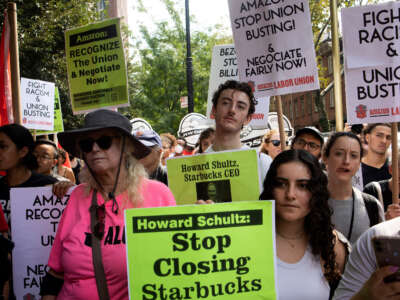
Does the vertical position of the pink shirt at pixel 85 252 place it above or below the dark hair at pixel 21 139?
below

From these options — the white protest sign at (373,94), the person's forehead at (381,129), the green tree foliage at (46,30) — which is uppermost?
the green tree foliage at (46,30)

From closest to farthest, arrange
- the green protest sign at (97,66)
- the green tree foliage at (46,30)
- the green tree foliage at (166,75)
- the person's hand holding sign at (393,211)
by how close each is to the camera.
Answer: the person's hand holding sign at (393,211) < the green protest sign at (97,66) < the green tree foliage at (46,30) < the green tree foliage at (166,75)

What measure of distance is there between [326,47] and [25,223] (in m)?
39.6

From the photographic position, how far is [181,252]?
209 centimetres

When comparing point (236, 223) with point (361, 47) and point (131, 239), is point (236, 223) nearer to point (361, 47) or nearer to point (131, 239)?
point (131, 239)

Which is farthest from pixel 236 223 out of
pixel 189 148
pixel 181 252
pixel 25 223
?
pixel 189 148

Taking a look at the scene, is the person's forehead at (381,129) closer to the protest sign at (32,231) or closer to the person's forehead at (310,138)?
the person's forehead at (310,138)

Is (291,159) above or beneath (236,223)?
above

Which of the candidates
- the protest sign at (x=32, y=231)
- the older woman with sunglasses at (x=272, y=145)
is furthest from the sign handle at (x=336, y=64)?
the protest sign at (x=32, y=231)

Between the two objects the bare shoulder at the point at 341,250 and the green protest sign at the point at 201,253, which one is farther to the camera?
the bare shoulder at the point at 341,250

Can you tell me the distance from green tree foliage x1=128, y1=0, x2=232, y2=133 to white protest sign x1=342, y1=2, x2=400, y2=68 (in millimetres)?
18932

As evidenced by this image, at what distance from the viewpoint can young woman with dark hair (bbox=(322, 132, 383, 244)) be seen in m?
2.89

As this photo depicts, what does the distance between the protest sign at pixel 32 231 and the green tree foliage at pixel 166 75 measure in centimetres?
1925

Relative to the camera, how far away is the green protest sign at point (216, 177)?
2.93 metres
